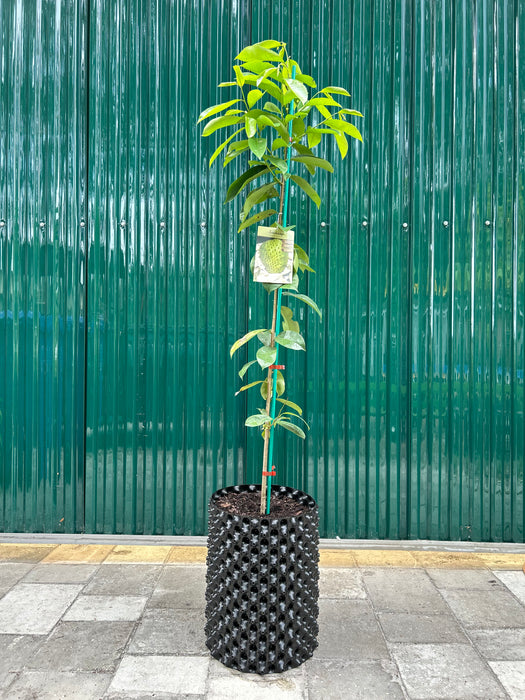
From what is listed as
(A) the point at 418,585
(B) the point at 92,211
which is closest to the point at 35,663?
(A) the point at 418,585

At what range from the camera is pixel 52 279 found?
368 centimetres

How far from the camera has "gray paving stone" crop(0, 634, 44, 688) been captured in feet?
7.23

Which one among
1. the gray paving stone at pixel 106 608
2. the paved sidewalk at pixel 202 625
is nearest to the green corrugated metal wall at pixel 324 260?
the paved sidewalk at pixel 202 625

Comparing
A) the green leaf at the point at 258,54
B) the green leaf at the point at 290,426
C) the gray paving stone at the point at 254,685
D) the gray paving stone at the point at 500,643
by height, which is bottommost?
the gray paving stone at the point at 254,685

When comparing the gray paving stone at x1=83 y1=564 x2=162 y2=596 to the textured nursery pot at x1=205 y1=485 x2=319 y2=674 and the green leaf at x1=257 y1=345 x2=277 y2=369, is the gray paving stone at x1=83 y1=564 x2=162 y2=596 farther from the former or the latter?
the green leaf at x1=257 y1=345 x2=277 y2=369

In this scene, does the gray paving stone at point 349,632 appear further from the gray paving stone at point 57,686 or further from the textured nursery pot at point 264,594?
the gray paving stone at point 57,686

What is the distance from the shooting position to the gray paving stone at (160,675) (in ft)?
6.99

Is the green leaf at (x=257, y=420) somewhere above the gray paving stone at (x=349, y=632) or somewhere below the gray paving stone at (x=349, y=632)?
above

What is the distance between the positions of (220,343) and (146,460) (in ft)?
2.72

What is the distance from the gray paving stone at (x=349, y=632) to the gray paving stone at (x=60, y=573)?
1207mm

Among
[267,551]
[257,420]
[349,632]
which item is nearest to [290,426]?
[257,420]

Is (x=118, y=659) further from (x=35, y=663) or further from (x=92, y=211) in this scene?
(x=92, y=211)

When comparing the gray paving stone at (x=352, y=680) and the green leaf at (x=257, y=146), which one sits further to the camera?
the green leaf at (x=257, y=146)

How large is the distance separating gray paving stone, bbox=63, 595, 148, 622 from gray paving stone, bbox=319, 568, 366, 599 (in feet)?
2.84
